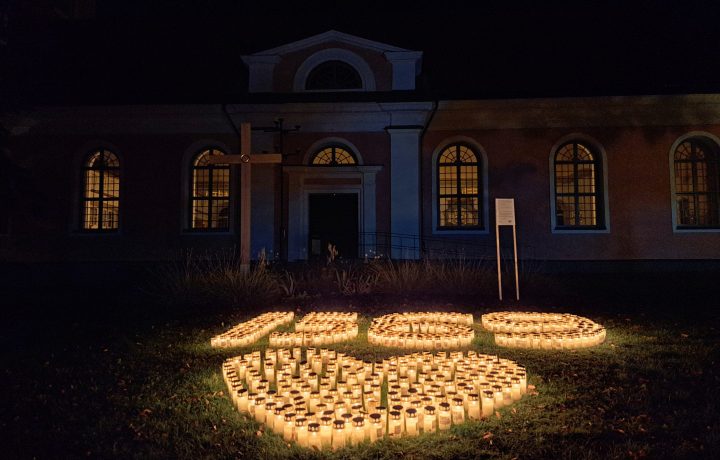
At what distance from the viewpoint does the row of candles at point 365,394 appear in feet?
10.1

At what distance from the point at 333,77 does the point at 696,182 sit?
41.3 feet

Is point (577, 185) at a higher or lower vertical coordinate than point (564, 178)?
lower

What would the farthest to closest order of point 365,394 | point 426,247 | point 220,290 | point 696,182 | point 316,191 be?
point 316,191 → point 696,182 → point 426,247 → point 220,290 → point 365,394

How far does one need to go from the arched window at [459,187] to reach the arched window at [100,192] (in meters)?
11.3

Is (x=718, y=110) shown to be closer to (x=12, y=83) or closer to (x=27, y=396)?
(x=27, y=396)

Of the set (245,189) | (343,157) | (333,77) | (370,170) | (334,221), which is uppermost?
(333,77)

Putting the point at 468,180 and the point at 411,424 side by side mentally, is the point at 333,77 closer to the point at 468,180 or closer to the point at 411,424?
the point at 468,180

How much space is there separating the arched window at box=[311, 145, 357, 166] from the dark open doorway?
1.14m

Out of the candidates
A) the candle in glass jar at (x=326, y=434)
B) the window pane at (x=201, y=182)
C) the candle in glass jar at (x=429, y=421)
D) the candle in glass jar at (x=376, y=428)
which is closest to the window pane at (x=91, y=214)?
the window pane at (x=201, y=182)

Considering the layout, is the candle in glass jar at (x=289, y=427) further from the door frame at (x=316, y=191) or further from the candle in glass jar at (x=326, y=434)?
the door frame at (x=316, y=191)

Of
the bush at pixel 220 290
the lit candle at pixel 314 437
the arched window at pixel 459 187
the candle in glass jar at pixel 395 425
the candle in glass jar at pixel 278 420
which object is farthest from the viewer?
the arched window at pixel 459 187

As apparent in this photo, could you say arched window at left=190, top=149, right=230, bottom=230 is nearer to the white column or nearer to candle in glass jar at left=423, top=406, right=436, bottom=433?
the white column

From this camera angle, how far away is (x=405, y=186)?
15.2m

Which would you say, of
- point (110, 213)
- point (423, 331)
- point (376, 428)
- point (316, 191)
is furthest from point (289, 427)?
point (110, 213)
